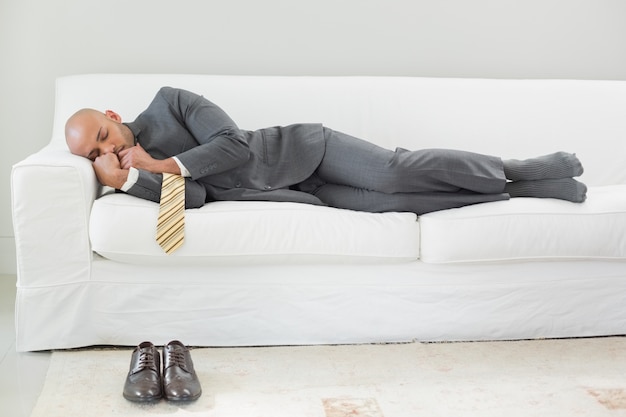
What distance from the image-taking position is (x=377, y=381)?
2254mm

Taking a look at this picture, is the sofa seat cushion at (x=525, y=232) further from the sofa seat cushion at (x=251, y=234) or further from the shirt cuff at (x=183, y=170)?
the shirt cuff at (x=183, y=170)

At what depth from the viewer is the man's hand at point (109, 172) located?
2.51m

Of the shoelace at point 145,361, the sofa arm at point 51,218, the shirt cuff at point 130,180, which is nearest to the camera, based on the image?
the shoelace at point 145,361

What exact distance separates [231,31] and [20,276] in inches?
59.8

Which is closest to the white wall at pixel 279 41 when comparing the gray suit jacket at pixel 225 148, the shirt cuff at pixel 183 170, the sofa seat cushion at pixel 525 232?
the gray suit jacket at pixel 225 148

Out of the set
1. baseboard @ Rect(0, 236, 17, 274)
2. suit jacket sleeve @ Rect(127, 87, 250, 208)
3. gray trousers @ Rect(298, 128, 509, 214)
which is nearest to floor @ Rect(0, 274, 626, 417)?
gray trousers @ Rect(298, 128, 509, 214)

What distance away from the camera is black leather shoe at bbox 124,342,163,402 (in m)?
2.09

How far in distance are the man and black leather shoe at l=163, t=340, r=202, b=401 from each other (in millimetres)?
517

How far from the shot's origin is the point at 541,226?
2557 mm

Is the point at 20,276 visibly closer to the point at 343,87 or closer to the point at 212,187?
the point at 212,187

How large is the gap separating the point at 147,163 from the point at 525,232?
47.4 inches

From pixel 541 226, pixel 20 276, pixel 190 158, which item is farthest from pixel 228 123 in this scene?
pixel 541 226

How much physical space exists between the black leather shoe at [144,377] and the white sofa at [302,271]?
28cm

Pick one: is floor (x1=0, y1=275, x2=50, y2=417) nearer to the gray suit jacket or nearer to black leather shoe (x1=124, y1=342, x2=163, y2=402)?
black leather shoe (x1=124, y1=342, x2=163, y2=402)
